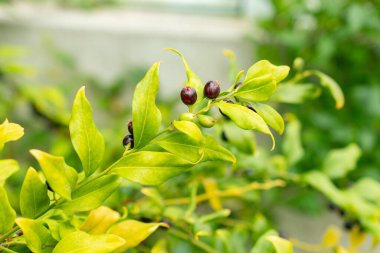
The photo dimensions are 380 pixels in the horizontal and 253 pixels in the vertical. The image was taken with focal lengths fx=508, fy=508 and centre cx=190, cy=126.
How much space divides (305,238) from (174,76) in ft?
2.57

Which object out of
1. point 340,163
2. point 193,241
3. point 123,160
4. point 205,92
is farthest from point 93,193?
point 340,163

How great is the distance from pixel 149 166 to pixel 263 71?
162 millimetres

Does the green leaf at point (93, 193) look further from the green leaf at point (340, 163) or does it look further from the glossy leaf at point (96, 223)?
the green leaf at point (340, 163)

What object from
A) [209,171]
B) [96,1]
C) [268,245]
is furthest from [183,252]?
[96,1]

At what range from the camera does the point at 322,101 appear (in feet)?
5.92

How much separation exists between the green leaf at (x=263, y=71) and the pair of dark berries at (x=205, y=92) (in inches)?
1.5

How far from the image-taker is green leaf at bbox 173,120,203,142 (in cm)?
49

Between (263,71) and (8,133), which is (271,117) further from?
(8,133)

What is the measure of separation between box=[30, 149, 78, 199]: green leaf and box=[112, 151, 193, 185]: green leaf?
5 centimetres

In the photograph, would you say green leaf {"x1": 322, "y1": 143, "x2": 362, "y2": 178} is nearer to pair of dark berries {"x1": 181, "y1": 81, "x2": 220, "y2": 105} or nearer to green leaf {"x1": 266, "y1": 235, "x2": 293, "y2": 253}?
green leaf {"x1": 266, "y1": 235, "x2": 293, "y2": 253}

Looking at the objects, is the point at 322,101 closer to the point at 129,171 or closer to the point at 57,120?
the point at 57,120

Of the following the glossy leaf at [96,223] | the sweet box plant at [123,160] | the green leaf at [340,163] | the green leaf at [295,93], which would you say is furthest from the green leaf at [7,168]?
the green leaf at [340,163]

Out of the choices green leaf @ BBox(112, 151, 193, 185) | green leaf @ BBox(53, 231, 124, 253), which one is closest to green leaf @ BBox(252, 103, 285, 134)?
green leaf @ BBox(112, 151, 193, 185)

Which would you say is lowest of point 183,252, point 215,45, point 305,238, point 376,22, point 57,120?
point 305,238
